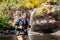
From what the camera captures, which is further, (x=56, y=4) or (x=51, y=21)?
(x=56, y=4)

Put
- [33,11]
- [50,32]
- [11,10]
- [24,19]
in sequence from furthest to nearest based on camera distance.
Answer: [11,10]
[33,11]
[50,32]
[24,19]

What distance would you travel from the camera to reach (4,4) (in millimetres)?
29797

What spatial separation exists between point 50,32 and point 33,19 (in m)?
2.19

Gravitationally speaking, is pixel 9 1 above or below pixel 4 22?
above

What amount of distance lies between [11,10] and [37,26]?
4.78 meters

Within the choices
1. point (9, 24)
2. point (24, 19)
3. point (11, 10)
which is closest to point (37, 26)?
point (9, 24)

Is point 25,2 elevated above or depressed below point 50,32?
above

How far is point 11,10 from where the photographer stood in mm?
29219

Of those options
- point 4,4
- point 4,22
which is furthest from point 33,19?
point 4,4

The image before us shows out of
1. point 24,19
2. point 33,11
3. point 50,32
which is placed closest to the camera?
point 24,19

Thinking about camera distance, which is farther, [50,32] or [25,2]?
[25,2]

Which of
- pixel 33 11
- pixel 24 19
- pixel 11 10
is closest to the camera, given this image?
pixel 24 19

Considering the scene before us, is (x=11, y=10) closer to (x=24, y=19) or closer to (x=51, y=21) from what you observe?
(x=51, y=21)

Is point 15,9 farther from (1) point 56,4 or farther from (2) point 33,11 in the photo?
(1) point 56,4
